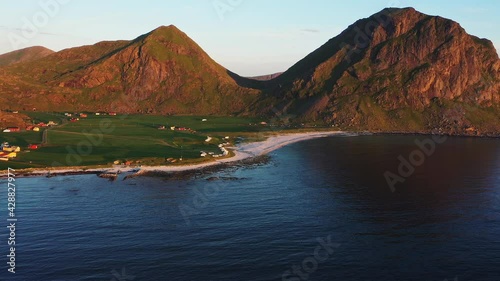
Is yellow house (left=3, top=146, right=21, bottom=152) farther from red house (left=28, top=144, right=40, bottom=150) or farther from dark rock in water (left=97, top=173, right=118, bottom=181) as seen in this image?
dark rock in water (left=97, top=173, right=118, bottom=181)

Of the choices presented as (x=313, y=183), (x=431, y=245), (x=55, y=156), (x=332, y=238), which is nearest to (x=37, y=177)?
(x=55, y=156)

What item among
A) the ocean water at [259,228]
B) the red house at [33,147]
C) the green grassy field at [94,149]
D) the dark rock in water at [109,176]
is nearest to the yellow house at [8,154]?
the green grassy field at [94,149]

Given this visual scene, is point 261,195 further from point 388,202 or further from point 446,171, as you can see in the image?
point 446,171

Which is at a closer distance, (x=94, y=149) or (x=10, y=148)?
(x=10, y=148)

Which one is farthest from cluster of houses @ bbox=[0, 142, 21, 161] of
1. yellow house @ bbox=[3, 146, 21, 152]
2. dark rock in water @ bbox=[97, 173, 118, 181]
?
dark rock in water @ bbox=[97, 173, 118, 181]

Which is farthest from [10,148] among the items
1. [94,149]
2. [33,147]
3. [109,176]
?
[109,176]

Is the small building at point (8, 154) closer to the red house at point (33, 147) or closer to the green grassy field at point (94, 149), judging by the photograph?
→ the green grassy field at point (94, 149)

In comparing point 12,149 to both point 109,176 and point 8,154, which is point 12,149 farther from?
point 109,176
